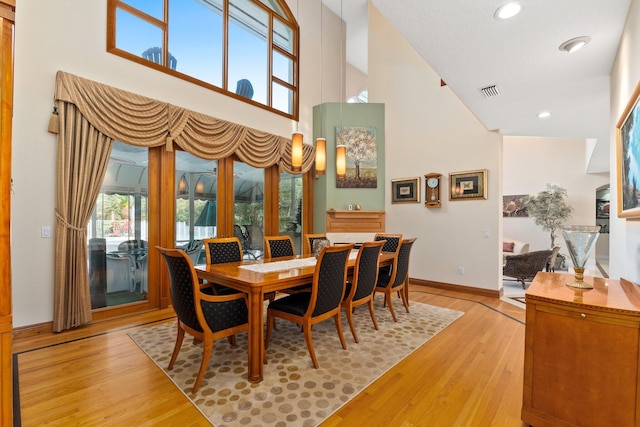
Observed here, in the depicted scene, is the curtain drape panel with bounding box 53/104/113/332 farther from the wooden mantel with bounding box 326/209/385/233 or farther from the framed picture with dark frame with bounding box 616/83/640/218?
the framed picture with dark frame with bounding box 616/83/640/218

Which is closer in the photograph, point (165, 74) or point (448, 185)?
point (165, 74)

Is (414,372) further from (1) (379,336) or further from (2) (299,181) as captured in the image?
(2) (299,181)

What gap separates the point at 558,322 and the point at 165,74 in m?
4.85

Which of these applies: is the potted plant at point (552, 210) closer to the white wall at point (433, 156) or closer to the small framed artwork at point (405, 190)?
the white wall at point (433, 156)

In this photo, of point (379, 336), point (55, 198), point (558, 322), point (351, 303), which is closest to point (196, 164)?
point (55, 198)

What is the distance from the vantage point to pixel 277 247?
3.94 metres

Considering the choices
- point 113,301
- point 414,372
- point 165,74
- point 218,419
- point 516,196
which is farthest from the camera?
point 516,196

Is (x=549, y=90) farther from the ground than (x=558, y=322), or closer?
farther from the ground

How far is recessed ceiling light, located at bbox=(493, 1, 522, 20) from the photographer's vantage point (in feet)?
6.18

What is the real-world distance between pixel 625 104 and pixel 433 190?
3.19 metres

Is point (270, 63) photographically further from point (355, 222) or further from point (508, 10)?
point (508, 10)

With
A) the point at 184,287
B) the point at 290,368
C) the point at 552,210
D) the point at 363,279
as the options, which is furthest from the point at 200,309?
the point at 552,210

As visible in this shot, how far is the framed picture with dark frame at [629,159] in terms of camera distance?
1741 millimetres

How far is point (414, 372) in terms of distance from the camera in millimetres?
2387
